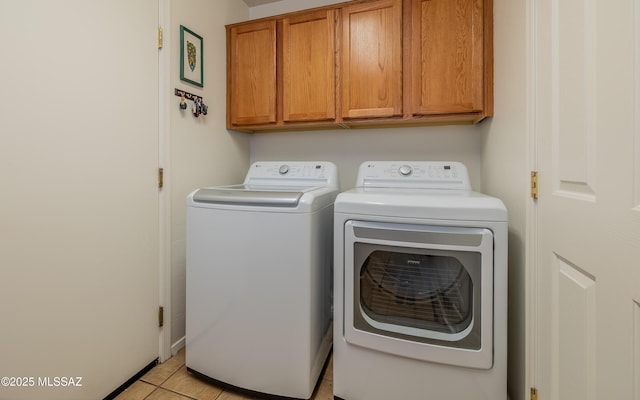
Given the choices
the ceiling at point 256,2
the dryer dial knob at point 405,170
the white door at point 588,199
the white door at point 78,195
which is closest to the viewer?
the white door at point 588,199

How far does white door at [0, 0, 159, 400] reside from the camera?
986 mm

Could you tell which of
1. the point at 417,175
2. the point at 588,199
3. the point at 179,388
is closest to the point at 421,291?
the point at 588,199

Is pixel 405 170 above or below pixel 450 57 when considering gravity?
below

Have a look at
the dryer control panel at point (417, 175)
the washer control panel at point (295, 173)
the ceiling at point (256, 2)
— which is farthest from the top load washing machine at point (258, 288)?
the ceiling at point (256, 2)

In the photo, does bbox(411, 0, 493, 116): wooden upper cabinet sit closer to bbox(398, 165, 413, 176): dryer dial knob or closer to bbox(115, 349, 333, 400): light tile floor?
bbox(398, 165, 413, 176): dryer dial knob

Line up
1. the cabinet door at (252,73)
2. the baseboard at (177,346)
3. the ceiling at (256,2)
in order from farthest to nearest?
1. the ceiling at (256,2)
2. the cabinet door at (252,73)
3. the baseboard at (177,346)

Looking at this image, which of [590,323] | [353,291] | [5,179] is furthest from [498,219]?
[5,179]

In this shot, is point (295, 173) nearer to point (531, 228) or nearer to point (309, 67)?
point (309, 67)

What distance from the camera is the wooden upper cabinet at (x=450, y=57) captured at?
61.8 inches

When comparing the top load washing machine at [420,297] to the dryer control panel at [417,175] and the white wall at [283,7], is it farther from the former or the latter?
the white wall at [283,7]

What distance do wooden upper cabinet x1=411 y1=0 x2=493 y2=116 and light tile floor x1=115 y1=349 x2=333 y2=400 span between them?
1.63 m

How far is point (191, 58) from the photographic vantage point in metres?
1.70

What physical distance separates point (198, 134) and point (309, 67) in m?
0.85

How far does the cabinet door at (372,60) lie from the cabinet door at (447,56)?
106mm
